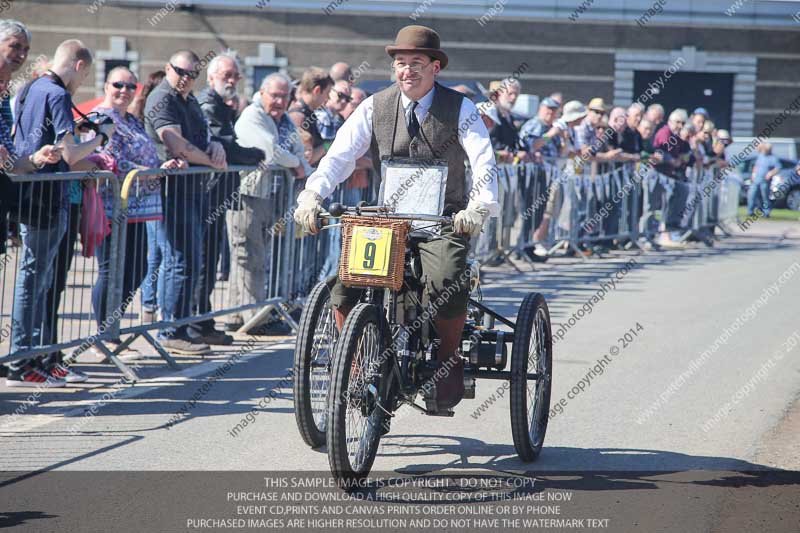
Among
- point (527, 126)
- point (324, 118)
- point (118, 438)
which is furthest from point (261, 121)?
point (527, 126)

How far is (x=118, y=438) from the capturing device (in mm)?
6488

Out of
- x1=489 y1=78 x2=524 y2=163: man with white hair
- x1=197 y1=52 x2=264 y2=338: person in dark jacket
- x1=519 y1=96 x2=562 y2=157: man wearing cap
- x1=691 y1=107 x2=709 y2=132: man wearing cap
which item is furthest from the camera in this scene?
x1=691 y1=107 x2=709 y2=132: man wearing cap

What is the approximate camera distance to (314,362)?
5.78 metres

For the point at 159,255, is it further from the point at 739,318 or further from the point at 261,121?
A: the point at 739,318

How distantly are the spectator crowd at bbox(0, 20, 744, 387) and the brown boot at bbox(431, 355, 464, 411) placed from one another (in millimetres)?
2791

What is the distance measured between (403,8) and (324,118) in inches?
1315

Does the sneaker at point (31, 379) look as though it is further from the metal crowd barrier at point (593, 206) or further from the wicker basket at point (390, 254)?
the metal crowd barrier at point (593, 206)

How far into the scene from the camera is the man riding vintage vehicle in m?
5.51

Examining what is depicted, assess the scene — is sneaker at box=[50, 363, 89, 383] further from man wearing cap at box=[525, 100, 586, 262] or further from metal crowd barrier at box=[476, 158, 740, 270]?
man wearing cap at box=[525, 100, 586, 262]

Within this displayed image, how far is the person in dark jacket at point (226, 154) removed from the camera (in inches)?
377

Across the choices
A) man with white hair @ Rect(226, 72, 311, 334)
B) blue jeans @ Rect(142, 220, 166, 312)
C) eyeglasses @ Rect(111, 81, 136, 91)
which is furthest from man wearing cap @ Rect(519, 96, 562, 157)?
eyeglasses @ Rect(111, 81, 136, 91)

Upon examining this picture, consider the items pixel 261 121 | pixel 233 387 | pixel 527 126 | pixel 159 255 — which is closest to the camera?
pixel 233 387

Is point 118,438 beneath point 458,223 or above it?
beneath

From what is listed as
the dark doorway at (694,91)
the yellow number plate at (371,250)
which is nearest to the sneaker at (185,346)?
the yellow number plate at (371,250)
